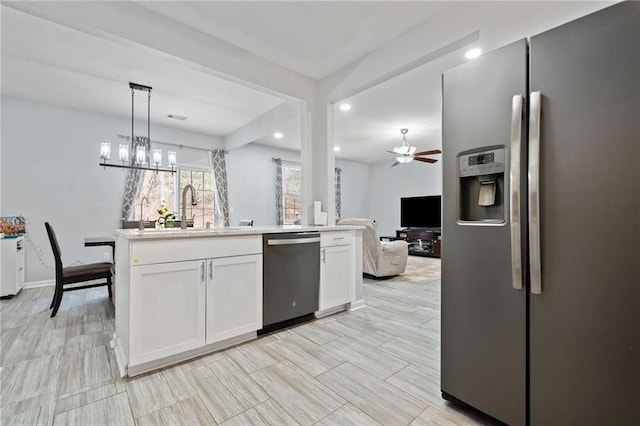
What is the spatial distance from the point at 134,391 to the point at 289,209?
19.0ft

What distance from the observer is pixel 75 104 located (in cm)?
439

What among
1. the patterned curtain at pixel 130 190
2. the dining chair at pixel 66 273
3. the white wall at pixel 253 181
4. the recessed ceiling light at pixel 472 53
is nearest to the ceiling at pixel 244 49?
the recessed ceiling light at pixel 472 53

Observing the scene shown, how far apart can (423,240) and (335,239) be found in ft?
17.6

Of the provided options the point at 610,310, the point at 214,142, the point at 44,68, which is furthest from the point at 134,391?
the point at 214,142

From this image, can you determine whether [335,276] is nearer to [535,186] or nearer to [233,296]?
[233,296]

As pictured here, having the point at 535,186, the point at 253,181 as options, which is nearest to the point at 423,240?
the point at 253,181

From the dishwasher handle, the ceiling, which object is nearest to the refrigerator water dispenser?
the ceiling

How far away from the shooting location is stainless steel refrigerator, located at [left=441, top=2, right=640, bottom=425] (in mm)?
1060

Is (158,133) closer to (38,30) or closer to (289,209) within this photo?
(38,30)

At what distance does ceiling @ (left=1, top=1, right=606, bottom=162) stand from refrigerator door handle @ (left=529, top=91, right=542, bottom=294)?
45.2 inches

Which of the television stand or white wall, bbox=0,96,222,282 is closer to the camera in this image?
white wall, bbox=0,96,222,282

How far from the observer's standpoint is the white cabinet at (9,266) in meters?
3.56

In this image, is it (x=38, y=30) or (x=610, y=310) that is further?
Answer: (x=38, y=30)

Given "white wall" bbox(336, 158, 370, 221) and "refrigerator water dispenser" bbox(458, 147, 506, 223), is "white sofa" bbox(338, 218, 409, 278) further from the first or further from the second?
"white wall" bbox(336, 158, 370, 221)
